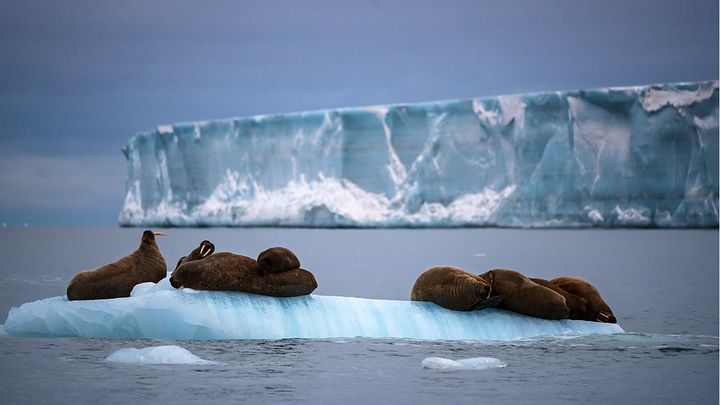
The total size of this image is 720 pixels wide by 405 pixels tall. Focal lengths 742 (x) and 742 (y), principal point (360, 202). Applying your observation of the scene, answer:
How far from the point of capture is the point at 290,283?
5211 millimetres

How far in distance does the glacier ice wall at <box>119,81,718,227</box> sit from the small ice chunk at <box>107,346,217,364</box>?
2197cm

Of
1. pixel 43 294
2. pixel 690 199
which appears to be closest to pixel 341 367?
pixel 43 294

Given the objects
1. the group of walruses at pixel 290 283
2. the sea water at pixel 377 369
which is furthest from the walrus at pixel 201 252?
the sea water at pixel 377 369

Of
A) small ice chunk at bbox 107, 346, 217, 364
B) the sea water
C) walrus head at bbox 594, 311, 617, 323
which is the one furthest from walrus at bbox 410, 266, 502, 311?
small ice chunk at bbox 107, 346, 217, 364

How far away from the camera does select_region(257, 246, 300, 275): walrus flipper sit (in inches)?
202

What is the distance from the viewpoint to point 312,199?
29.1 meters

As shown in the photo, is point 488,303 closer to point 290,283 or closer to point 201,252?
point 290,283

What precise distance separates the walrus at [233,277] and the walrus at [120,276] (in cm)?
52

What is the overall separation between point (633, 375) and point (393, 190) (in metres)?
24.1

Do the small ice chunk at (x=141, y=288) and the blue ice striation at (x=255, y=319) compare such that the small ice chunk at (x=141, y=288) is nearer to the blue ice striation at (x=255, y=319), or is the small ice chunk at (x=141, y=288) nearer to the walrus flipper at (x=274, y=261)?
the blue ice striation at (x=255, y=319)

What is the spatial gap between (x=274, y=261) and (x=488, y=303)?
5.14 ft

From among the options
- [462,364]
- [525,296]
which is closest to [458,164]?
[525,296]

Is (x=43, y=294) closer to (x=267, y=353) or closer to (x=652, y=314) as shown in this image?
(x=267, y=353)

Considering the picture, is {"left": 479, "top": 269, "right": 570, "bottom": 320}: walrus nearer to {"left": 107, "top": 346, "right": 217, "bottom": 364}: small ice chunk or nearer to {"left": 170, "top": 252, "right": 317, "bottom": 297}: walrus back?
{"left": 170, "top": 252, "right": 317, "bottom": 297}: walrus back
